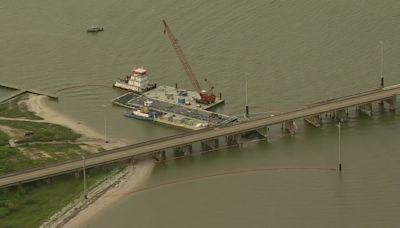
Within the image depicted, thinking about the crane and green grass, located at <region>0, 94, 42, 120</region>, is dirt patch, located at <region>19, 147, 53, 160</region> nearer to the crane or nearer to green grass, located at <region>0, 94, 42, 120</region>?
green grass, located at <region>0, 94, 42, 120</region>

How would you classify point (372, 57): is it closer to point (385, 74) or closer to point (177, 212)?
point (385, 74)

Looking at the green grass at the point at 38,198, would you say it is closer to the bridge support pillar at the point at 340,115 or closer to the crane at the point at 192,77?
the crane at the point at 192,77

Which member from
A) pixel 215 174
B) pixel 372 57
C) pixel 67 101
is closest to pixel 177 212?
pixel 215 174

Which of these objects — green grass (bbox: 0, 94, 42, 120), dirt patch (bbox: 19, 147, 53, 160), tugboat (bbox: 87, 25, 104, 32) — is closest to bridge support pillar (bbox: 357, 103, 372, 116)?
dirt patch (bbox: 19, 147, 53, 160)

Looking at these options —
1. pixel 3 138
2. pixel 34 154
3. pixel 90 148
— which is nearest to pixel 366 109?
pixel 90 148

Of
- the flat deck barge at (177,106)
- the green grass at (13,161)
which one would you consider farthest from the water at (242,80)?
the green grass at (13,161)

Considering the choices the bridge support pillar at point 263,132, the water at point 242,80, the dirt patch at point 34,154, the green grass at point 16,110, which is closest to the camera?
the water at point 242,80

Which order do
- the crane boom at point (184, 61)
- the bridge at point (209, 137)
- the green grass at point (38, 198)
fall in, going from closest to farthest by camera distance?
the green grass at point (38, 198) → the bridge at point (209, 137) → the crane boom at point (184, 61)
